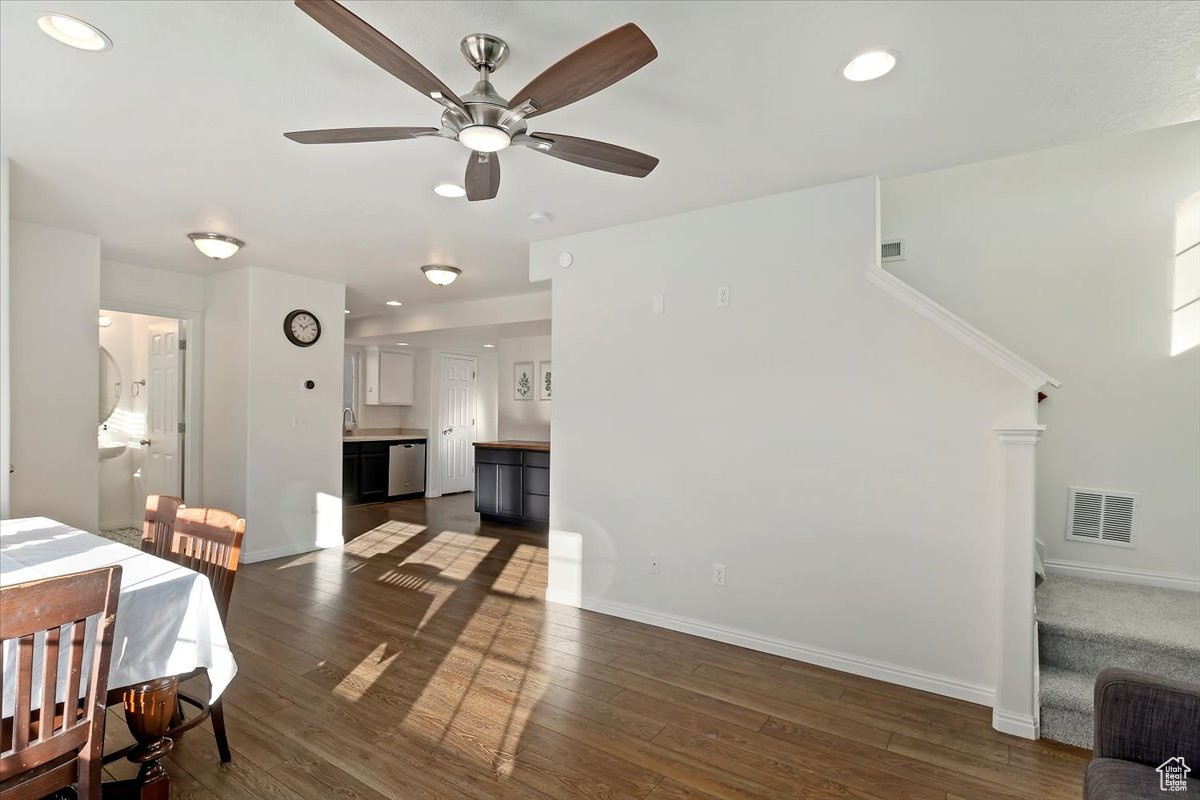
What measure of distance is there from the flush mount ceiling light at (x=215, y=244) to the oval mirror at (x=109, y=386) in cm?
351

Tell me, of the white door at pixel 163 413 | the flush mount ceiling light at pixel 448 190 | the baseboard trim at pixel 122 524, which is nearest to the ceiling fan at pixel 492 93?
the flush mount ceiling light at pixel 448 190

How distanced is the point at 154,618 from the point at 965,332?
332 cm

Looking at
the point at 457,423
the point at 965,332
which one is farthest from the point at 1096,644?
the point at 457,423

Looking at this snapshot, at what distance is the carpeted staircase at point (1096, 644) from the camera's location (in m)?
2.36

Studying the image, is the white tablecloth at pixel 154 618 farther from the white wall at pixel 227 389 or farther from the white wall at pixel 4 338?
the white wall at pixel 227 389

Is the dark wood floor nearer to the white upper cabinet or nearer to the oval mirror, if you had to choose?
the oval mirror

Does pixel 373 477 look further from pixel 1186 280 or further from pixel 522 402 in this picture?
pixel 1186 280

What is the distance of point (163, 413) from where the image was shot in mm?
5430

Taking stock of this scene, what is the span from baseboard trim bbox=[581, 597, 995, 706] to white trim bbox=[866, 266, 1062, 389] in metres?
1.45

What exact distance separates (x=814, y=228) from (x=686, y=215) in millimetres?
768

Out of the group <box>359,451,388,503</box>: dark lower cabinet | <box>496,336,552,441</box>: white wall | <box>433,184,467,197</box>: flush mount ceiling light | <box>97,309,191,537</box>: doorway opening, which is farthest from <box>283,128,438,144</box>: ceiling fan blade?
<box>359,451,388,503</box>: dark lower cabinet

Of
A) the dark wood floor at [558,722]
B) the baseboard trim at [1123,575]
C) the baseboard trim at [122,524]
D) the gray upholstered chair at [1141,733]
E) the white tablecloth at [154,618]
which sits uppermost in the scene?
the white tablecloth at [154,618]

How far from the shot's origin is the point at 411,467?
8219 millimetres

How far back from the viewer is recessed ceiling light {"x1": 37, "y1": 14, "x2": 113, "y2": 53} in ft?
5.74
